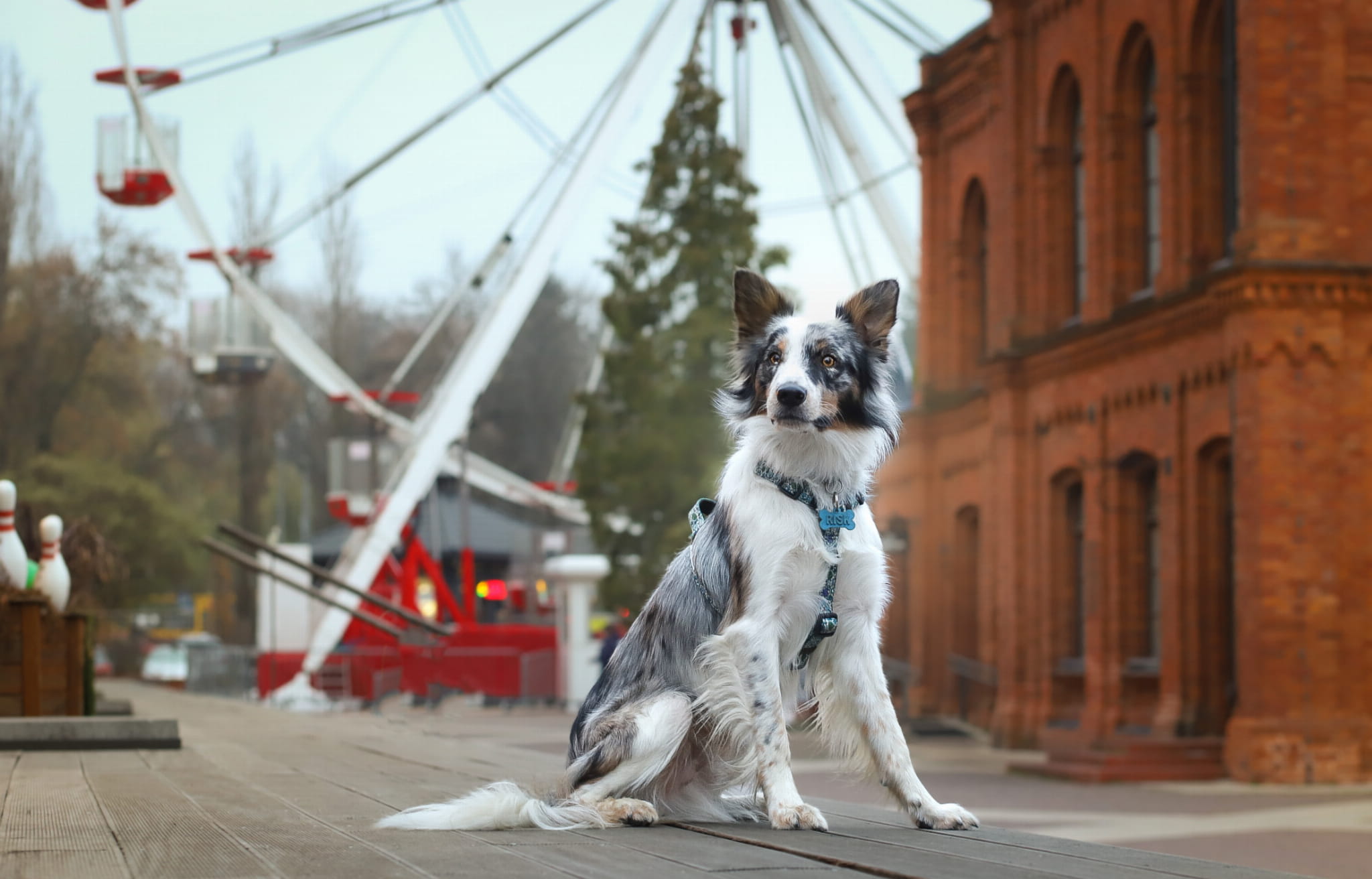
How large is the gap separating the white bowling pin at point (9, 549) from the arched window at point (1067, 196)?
17930mm

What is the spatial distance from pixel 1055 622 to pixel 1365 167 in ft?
26.1

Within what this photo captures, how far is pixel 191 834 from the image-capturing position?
15.1 ft

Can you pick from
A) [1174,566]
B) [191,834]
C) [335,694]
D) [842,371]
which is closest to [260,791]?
[191,834]

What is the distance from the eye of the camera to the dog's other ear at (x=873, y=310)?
16.5ft

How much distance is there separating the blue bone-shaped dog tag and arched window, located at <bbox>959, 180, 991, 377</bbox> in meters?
24.7

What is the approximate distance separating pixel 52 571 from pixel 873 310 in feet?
21.8

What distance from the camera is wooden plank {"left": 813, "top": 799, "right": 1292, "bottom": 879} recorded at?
4035mm

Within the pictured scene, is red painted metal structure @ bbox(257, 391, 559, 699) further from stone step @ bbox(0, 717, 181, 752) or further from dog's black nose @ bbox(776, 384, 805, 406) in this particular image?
dog's black nose @ bbox(776, 384, 805, 406)

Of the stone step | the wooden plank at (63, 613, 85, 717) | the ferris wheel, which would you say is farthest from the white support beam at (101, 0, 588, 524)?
the stone step

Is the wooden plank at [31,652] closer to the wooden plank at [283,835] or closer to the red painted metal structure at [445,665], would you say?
the wooden plank at [283,835]

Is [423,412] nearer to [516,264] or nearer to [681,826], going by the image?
[516,264]

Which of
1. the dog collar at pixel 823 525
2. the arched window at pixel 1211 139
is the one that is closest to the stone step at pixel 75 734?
the dog collar at pixel 823 525

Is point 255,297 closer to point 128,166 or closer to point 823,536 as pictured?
point 128,166

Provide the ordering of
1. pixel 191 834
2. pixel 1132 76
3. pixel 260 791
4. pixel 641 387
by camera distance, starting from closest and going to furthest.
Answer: pixel 191 834
pixel 260 791
pixel 1132 76
pixel 641 387
